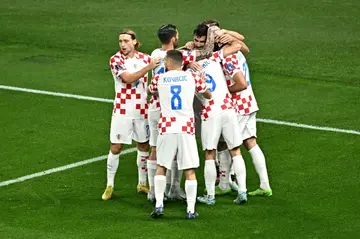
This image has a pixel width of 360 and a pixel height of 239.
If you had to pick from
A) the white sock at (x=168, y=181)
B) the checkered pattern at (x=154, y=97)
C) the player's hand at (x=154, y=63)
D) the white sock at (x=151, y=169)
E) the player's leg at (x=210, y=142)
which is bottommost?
the white sock at (x=168, y=181)

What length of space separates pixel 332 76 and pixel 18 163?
25.0 ft

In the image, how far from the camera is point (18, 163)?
16.5 m

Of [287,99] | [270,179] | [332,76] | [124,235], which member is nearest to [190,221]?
[124,235]

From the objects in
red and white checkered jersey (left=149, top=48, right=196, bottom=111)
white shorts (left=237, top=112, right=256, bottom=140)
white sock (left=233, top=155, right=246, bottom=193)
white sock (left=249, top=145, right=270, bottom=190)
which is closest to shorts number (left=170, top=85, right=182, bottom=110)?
red and white checkered jersey (left=149, top=48, right=196, bottom=111)

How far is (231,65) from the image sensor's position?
14.5 metres

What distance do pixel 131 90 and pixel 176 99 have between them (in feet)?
3.59

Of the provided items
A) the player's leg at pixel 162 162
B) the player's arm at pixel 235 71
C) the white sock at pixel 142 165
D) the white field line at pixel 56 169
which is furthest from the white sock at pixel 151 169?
the white field line at pixel 56 169

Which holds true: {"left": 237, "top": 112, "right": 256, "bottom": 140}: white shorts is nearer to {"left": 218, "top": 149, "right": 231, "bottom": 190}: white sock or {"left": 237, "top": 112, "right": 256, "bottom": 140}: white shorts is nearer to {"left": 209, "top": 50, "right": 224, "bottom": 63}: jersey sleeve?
{"left": 218, "top": 149, "right": 231, "bottom": 190}: white sock

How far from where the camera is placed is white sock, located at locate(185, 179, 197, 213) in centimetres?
1395

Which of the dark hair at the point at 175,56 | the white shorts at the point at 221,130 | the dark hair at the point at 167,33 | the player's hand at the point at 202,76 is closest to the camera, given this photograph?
the dark hair at the point at 175,56

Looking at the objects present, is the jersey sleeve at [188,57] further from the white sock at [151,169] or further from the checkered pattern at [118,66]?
the white sock at [151,169]

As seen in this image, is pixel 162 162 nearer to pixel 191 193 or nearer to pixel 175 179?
pixel 191 193

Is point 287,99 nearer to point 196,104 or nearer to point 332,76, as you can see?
point 332,76

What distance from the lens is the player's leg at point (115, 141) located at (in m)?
14.8
